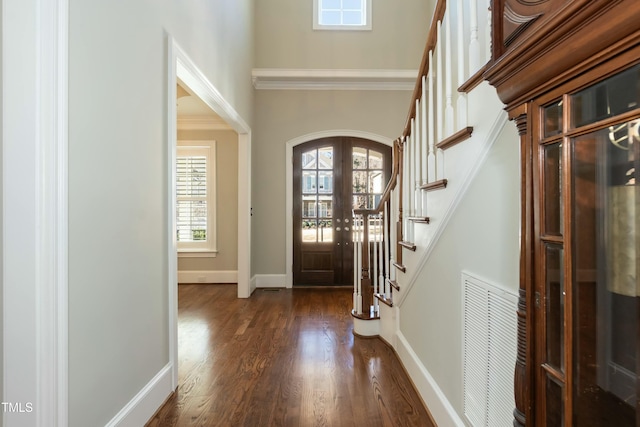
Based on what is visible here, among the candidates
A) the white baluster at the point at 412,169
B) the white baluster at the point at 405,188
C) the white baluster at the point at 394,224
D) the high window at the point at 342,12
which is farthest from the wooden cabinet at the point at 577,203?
the high window at the point at 342,12

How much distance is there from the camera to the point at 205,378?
7.72ft

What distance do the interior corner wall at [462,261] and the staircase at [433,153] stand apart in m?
0.07

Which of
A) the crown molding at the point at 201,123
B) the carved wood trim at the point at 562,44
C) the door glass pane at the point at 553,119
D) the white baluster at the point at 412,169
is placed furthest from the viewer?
the crown molding at the point at 201,123

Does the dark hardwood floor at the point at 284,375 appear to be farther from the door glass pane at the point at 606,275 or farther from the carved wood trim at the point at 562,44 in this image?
the carved wood trim at the point at 562,44

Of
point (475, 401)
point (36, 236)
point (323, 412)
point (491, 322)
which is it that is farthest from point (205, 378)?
point (491, 322)

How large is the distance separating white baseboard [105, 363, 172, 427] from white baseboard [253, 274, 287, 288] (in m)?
2.95

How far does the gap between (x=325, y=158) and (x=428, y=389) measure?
3793mm

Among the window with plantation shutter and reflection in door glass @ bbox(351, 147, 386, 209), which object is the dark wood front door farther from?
the window with plantation shutter

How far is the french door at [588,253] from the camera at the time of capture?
0.58 meters

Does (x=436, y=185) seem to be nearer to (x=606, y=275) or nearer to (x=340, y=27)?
(x=606, y=275)

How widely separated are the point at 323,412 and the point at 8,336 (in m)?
1.51

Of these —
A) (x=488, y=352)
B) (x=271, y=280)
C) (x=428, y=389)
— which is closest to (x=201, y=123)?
(x=271, y=280)

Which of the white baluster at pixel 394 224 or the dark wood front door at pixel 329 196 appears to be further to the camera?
the dark wood front door at pixel 329 196

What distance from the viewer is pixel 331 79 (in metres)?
4.97
